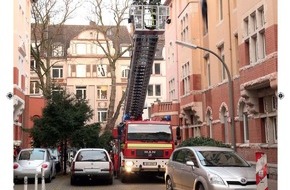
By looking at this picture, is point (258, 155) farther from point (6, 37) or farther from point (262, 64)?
point (262, 64)

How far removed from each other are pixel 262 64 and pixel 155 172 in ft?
22.7

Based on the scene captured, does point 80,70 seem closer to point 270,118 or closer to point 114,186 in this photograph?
point 114,186

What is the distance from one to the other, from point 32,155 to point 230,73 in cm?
1185

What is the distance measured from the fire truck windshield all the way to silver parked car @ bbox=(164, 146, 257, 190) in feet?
19.7

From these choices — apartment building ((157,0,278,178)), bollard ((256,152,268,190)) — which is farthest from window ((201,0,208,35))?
bollard ((256,152,268,190))

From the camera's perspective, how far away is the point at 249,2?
20.4 metres

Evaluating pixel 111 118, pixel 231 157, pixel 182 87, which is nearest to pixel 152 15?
pixel 231 157

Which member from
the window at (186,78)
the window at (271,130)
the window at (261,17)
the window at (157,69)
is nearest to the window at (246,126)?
the window at (271,130)

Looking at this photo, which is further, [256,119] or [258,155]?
[256,119]

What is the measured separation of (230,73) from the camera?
2461cm

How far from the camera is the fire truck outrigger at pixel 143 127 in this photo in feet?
64.7

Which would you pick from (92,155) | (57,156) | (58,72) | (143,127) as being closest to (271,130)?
(143,127)

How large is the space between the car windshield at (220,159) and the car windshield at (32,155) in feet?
33.1

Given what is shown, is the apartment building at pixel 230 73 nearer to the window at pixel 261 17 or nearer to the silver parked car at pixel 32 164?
the window at pixel 261 17
